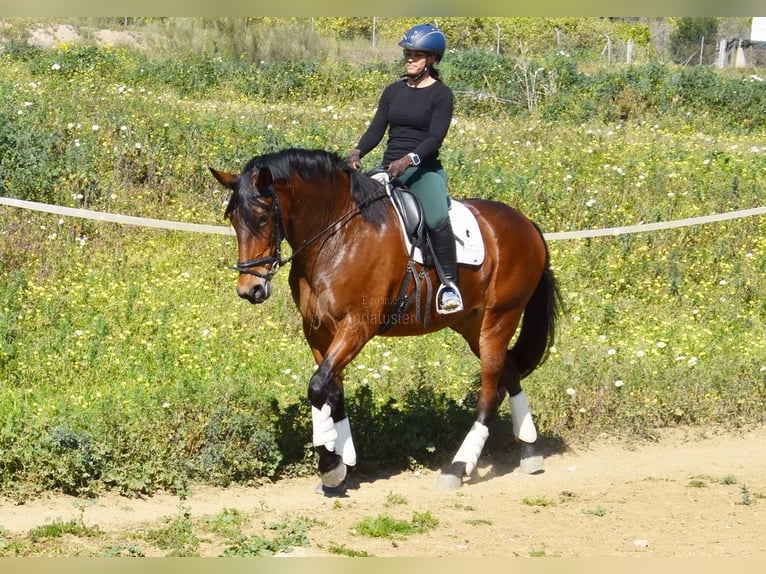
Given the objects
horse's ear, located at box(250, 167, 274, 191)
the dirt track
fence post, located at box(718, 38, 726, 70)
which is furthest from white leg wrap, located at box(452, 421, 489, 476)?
fence post, located at box(718, 38, 726, 70)

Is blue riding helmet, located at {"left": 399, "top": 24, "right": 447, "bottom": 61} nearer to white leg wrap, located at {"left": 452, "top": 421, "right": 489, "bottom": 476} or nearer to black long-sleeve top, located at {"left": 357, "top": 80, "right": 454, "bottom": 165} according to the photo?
black long-sleeve top, located at {"left": 357, "top": 80, "right": 454, "bottom": 165}

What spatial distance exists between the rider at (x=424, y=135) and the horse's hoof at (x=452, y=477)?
4.08 ft

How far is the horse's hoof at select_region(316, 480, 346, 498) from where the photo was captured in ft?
26.1

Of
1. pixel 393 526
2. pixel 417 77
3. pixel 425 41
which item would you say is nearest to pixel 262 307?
pixel 417 77

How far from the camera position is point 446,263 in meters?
7.98

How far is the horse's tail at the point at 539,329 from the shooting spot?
29.7 feet

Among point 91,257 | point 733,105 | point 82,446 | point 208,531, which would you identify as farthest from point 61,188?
point 733,105

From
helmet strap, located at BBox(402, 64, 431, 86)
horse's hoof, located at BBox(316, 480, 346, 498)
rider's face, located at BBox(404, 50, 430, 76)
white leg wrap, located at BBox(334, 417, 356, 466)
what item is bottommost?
horse's hoof, located at BBox(316, 480, 346, 498)

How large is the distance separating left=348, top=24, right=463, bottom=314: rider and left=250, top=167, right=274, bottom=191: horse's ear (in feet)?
2.87

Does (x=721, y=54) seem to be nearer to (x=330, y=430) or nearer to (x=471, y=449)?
(x=471, y=449)

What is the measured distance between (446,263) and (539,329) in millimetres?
1484

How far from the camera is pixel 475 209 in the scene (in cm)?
862

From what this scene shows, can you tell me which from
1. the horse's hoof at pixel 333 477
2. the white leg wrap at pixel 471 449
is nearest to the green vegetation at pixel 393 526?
the horse's hoof at pixel 333 477

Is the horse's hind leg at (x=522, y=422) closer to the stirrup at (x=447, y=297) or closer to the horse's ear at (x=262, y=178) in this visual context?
the stirrup at (x=447, y=297)
